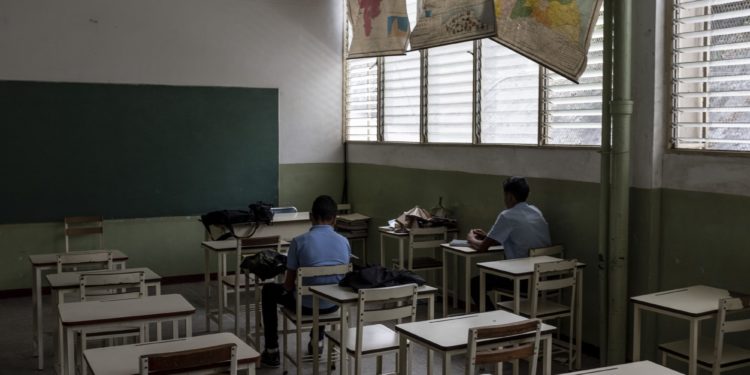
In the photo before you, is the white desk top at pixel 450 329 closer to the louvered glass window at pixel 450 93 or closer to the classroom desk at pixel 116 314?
the classroom desk at pixel 116 314

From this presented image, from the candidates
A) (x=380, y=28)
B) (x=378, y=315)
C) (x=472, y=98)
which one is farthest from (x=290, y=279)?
(x=380, y=28)

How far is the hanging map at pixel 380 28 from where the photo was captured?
7715 mm

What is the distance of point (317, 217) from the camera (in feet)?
16.5

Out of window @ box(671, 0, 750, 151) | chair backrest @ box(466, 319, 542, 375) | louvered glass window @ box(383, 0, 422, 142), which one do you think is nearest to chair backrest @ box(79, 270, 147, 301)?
chair backrest @ box(466, 319, 542, 375)

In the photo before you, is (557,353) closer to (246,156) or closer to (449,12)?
(449,12)

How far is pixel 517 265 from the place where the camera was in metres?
5.28

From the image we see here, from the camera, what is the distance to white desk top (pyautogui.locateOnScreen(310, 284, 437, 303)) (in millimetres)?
4242

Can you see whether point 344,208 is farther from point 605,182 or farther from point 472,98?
point 605,182

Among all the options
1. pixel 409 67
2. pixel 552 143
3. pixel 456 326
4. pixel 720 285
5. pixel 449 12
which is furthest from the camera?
pixel 409 67

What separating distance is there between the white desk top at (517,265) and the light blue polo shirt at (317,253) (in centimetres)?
104

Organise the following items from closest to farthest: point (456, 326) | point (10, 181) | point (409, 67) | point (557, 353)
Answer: point (456, 326) < point (557, 353) < point (10, 181) < point (409, 67)

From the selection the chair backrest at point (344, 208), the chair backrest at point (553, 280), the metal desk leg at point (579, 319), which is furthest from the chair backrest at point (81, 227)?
the metal desk leg at point (579, 319)

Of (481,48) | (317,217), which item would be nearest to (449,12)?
(481,48)

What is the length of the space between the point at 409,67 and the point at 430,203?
151 centimetres
